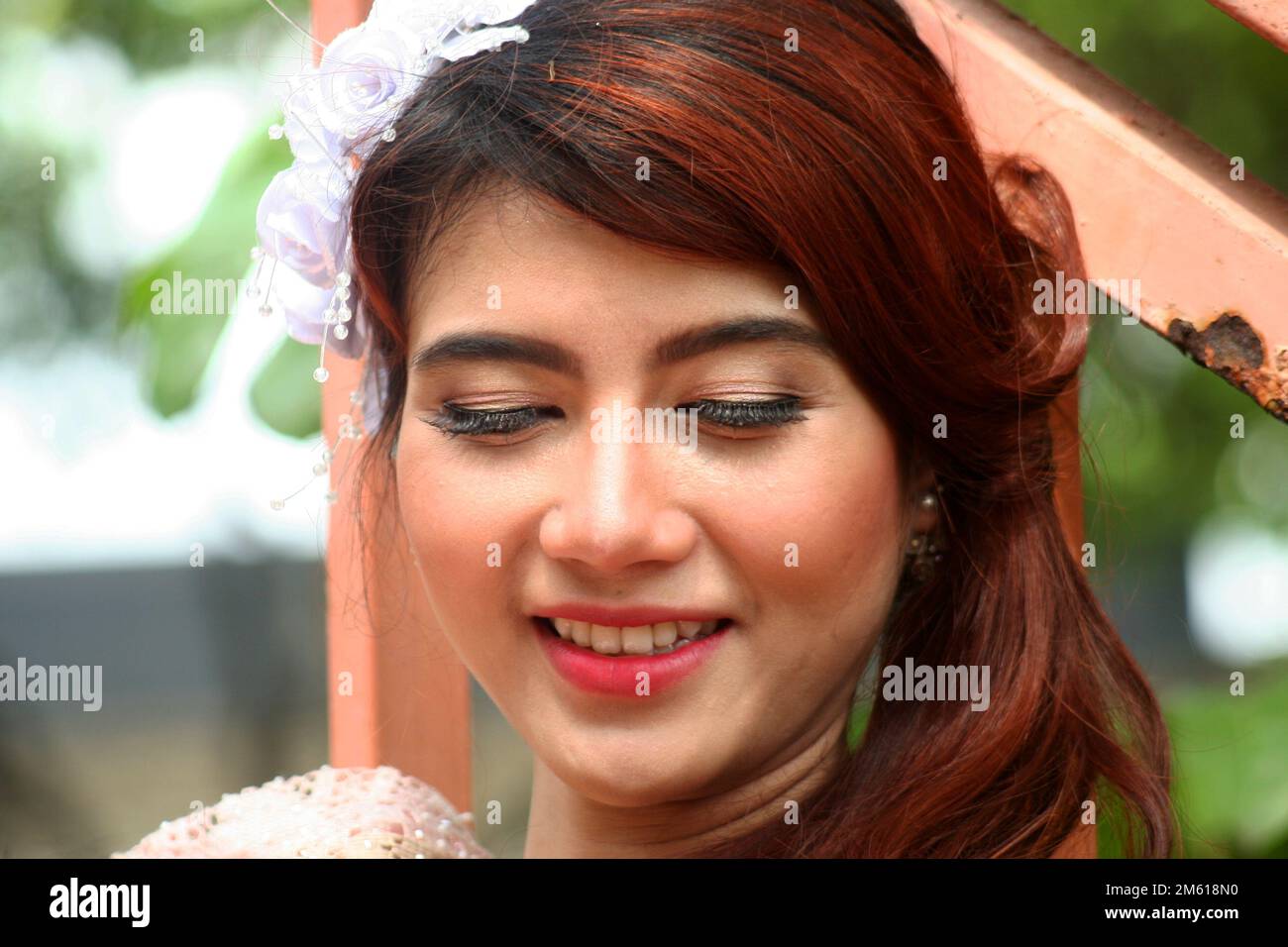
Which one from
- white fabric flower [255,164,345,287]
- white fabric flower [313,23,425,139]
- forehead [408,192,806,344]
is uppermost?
white fabric flower [313,23,425,139]

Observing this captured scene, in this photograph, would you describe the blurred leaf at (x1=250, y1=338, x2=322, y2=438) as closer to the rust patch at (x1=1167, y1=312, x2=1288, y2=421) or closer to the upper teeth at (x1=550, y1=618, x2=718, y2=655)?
the upper teeth at (x1=550, y1=618, x2=718, y2=655)

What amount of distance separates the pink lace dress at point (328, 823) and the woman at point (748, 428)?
0.23m

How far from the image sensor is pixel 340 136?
1512 mm

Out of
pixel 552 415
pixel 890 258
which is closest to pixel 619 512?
pixel 552 415

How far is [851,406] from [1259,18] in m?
0.50

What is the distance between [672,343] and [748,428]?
11 centimetres

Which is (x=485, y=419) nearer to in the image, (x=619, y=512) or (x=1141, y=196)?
(x=619, y=512)

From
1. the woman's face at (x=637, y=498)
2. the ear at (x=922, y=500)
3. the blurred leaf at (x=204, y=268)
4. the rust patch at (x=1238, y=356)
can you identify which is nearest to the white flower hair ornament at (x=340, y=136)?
the woman's face at (x=637, y=498)

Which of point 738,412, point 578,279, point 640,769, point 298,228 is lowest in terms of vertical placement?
point 640,769

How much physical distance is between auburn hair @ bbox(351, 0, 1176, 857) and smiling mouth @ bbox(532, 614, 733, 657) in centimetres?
25

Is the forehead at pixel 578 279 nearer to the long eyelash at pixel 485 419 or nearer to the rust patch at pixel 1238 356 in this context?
the long eyelash at pixel 485 419

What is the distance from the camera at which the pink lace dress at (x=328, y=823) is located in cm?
150

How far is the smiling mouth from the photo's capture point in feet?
4.41

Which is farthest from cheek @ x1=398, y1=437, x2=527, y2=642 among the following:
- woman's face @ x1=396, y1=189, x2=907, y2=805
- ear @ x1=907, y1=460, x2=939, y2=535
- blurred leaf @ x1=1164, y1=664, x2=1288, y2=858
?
blurred leaf @ x1=1164, y1=664, x2=1288, y2=858
